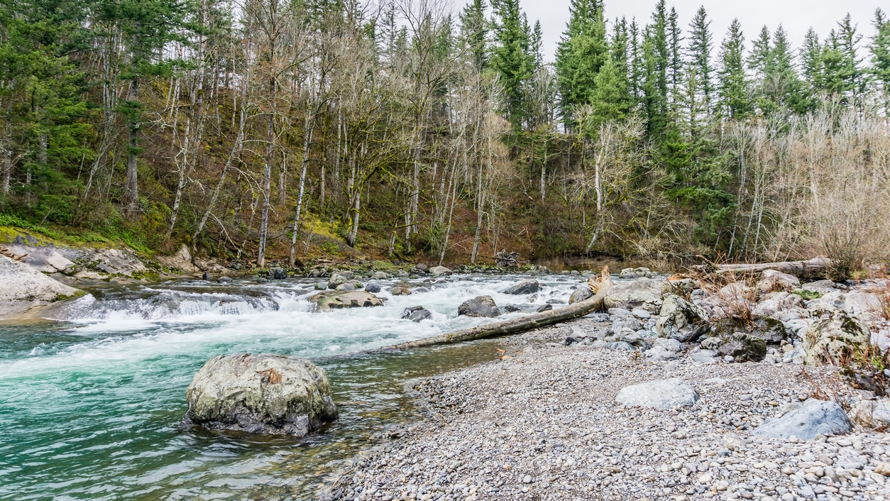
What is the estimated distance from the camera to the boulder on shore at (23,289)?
11.0m

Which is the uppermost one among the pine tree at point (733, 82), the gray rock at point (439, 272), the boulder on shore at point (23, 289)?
the pine tree at point (733, 82)

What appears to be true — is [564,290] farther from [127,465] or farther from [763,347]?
[127,465]

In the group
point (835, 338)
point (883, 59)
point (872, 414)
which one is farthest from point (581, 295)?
point (883, 59)

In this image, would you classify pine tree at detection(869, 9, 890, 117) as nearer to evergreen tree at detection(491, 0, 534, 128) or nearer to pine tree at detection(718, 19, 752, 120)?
pine tree at detection(718, 19, 752, 120)

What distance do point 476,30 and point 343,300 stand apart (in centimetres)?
2618

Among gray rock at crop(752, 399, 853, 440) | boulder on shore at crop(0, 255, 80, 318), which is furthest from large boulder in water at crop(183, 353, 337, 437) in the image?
boulder on shore at crop(0, 255, 80, 318)

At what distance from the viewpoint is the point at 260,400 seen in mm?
5207

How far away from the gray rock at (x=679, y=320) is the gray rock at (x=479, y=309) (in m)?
4.99

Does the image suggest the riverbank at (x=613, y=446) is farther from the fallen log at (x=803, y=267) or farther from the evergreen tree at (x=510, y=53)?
the evergreen tree at (x=510, y=53)

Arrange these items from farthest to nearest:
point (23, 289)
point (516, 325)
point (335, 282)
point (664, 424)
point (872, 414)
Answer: point (335, 282)
point (23, 289)
point (516, 325)
point (664, 424)
point (872, 414)

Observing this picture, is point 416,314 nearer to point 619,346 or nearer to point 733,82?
point 619,346

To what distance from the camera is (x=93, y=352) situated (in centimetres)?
842

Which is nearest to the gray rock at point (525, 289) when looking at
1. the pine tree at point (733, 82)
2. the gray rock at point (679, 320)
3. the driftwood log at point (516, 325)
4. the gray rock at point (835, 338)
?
the driftwood log at point (516, 325)

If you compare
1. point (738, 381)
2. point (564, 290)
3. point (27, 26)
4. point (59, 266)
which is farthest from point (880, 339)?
point (27, 26)
